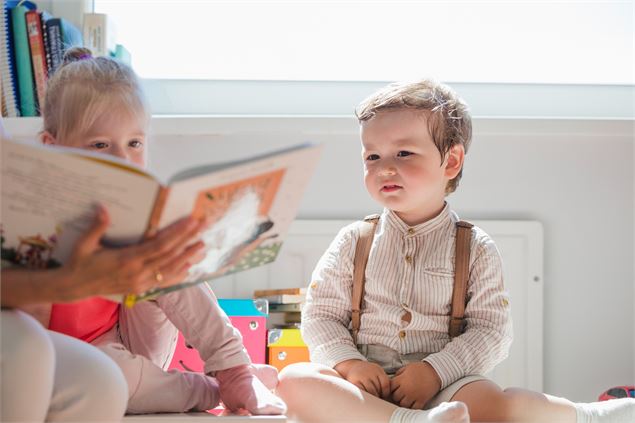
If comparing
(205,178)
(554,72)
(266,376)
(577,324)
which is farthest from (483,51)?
(205,178)

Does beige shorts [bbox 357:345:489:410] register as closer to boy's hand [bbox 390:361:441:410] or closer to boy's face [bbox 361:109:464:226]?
boy's hand [bbox 390:361:441:410]

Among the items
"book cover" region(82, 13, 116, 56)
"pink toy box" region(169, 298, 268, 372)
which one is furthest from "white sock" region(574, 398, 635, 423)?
"book cover" region(82, 13, 116, 56)

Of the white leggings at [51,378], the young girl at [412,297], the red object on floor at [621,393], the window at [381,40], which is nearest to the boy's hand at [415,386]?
the young girl at [412,297]

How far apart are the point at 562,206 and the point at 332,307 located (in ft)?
2.60

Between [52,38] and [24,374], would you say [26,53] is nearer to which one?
[52,38]

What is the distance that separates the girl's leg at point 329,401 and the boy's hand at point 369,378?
21 mm

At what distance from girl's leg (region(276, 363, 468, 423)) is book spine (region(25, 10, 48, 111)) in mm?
873

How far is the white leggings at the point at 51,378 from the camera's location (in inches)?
32.6

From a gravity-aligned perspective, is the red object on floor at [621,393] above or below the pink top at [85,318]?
below

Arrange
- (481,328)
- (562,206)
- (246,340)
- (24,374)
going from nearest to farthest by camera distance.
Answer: (24,374) < (481,328) < (246,340) < (562,206)

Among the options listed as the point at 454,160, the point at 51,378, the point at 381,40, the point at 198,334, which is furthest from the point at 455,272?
the point at 381,40

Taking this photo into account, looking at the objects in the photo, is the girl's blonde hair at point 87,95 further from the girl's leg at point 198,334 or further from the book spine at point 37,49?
the book spine at point 37,49

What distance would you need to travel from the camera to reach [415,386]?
1.19 metres

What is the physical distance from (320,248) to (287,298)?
0.64 ft
